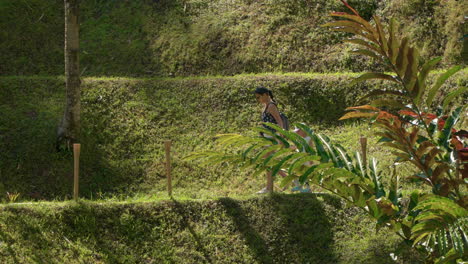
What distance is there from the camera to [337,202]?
8.57 m

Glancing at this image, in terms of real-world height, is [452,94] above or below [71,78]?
above

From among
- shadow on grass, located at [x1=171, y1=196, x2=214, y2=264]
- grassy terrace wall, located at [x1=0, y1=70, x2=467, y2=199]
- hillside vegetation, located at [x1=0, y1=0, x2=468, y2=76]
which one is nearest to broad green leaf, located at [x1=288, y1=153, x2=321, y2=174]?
shadow on grass, located at [x1=171, y1=196, x2=214, y2=264]

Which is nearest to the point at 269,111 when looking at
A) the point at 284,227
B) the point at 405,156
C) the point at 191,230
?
the point at 284,227

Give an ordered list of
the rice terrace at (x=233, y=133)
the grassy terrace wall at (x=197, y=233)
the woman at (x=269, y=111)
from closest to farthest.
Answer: the rice terrace at (x=233, y=133) → the grassy terrace wall at (x=197, y=233) → the woman at (x=269, y=111)

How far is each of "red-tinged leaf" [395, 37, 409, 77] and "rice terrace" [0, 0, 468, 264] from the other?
0.04 ft

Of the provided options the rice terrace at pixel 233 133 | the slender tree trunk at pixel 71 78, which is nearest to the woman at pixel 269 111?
the rice terrace at pixel 233 133

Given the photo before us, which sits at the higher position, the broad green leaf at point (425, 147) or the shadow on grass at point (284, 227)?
the broad green leaf at point (425, 147)

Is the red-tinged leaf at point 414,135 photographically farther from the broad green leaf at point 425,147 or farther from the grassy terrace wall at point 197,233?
the grassy terrace wall at point 197,233

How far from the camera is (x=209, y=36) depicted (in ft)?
53.5

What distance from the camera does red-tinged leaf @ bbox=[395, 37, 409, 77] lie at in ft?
12.4

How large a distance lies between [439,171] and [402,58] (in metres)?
0.81

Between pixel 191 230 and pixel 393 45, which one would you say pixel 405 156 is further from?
pixel 191 230

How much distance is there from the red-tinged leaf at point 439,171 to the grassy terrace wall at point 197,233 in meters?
3.62

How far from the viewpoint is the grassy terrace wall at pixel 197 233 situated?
7578mm
